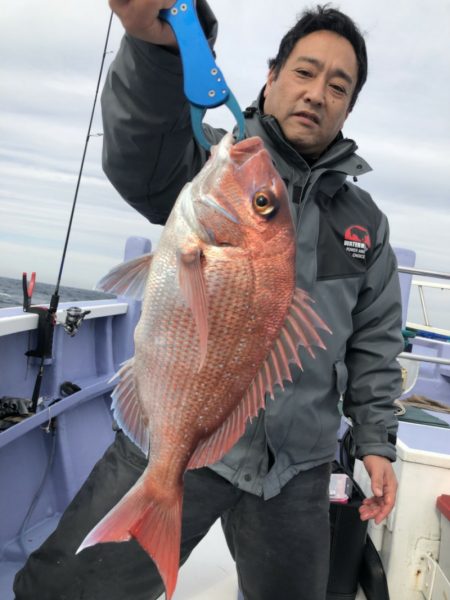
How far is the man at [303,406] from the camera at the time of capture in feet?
6.73

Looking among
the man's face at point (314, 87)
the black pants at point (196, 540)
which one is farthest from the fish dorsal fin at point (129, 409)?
the man's face at point (314, 87)

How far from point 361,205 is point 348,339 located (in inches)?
24.4

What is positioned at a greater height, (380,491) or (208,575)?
(380,491)

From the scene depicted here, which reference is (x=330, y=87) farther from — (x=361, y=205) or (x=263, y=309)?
(x=263, y=309)

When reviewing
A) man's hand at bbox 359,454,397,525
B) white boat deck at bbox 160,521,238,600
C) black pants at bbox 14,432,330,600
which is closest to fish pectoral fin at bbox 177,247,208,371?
black pants at bbox 14,432,330,600

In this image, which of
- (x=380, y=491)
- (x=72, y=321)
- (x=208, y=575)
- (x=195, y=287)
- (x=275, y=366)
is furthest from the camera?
(x=72, y=321)

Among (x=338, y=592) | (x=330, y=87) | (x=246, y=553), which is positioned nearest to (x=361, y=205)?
(x=330, y=87)

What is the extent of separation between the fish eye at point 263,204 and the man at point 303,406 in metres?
0.43

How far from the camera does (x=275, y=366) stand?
152 centimetres

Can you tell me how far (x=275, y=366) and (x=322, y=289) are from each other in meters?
0.81

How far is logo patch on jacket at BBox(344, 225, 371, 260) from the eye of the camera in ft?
7.69

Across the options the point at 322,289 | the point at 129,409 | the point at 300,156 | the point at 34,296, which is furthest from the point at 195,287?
the point at 34,296

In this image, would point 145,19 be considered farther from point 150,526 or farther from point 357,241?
point 357,241

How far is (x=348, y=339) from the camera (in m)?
2.52
